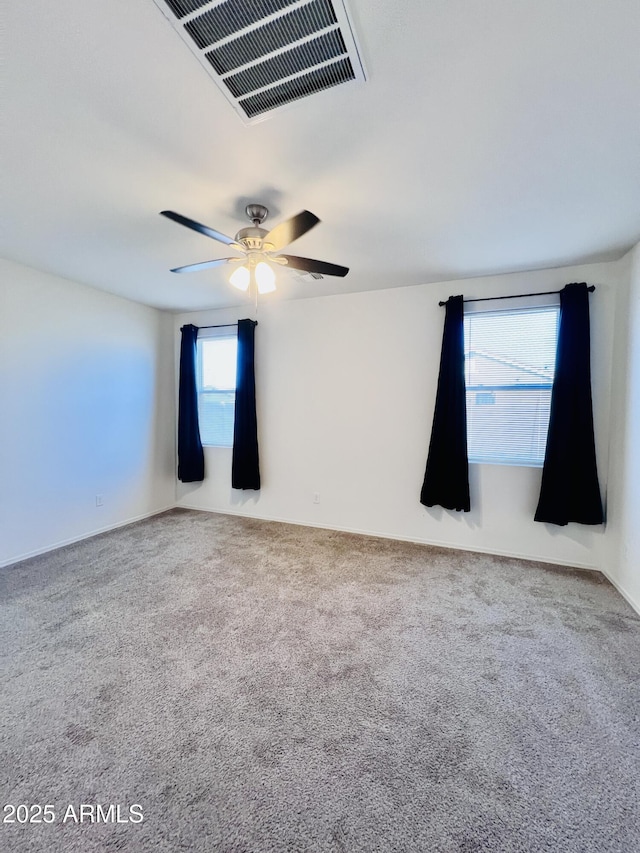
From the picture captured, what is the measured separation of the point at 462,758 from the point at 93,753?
4.68 ft

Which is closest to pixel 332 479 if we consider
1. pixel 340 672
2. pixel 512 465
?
pixel 512 465

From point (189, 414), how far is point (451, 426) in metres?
3.04

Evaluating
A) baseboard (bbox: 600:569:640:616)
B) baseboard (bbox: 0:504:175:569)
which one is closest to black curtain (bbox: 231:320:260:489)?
baseboard (bbox: 0:504:175:569)

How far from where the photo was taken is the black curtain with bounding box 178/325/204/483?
13.6ft

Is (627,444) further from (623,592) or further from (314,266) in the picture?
(314,266)

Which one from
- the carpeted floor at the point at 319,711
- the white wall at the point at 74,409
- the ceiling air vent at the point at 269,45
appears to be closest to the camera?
the ceiling air vent at the point at 269,45

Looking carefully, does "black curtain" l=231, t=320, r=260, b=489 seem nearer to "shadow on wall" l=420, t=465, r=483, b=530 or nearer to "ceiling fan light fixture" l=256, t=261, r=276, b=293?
"ceiling fan light fixture" l=256, t=261, r=276, b=293

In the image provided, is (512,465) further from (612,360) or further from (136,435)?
(136,435)

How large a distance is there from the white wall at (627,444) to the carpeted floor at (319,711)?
240mm

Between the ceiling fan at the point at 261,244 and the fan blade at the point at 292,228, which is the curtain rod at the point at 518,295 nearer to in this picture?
the ceiling fan at the point at 261,244

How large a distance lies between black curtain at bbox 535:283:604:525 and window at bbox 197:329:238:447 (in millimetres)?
3280

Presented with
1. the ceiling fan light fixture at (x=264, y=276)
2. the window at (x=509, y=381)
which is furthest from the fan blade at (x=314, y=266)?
the window at (x=509, y=381)

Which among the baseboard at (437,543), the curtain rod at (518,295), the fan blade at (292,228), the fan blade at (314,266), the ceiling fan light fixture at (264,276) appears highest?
the curtain rod at (518,295)

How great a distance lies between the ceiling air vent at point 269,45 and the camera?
3.21ft
